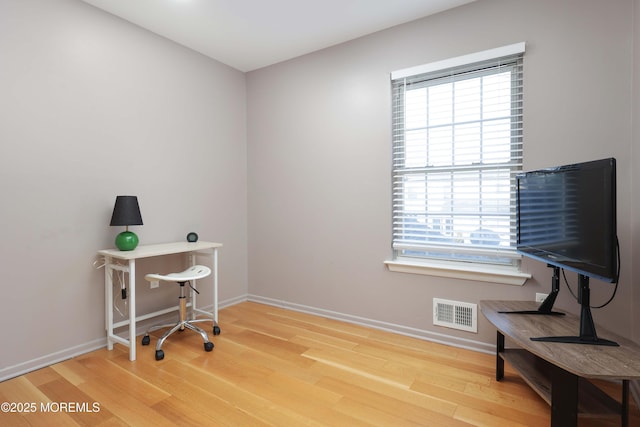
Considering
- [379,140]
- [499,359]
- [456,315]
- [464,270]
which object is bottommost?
[499,359]

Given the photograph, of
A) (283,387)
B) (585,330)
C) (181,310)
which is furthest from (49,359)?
(585,330)

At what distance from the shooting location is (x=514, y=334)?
1.72m

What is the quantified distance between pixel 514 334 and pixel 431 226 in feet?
4.02

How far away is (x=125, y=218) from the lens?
8.39ft

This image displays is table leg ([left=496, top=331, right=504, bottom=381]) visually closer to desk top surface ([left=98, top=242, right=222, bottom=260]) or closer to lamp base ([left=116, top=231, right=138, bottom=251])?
desk top surface ([left=98, top=242, right=222, bottom=260])

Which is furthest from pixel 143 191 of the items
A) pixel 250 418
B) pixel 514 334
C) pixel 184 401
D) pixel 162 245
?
pixel 514 334

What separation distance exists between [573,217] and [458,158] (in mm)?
1090

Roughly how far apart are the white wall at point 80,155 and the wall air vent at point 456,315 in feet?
7.86

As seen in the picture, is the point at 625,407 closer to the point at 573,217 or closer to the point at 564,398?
the point at 564,398

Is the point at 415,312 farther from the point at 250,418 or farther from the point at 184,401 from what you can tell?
the point at 184,401

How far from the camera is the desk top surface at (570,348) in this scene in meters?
1.35

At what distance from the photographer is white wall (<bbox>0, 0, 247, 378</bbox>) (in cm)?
226

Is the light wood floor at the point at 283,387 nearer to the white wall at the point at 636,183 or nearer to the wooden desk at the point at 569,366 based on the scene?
the wooden desk at the point at 569,366

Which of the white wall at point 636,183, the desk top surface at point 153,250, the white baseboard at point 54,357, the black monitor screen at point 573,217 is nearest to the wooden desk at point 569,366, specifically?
the black monitor screen at point 573,217
